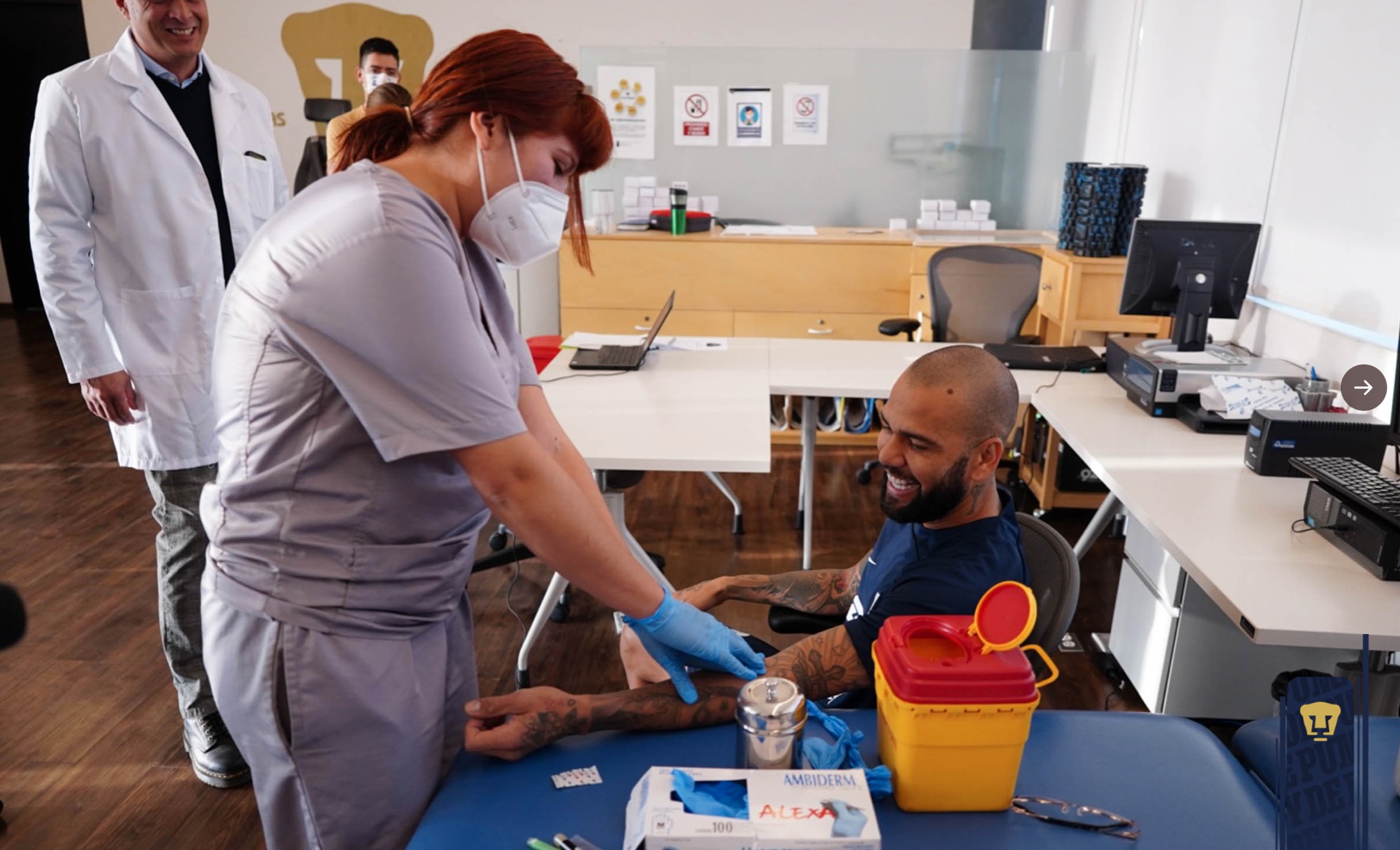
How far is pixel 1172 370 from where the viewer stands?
2523mm

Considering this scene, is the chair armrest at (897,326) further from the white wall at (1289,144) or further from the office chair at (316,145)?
the office chair at (316,145)

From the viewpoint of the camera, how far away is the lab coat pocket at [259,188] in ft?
7.31

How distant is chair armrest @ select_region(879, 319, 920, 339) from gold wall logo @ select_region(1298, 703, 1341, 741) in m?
3.08

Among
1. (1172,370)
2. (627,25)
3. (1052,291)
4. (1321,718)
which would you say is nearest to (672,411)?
(1172,370)

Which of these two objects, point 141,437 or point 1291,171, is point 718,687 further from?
point 1291,171

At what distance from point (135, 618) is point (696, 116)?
344 centimetres

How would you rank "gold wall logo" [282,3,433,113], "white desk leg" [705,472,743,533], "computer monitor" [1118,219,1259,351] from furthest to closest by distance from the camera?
"gold wall logo" [282,3,433,113] → "white desk leg" [705,472,743,533] → "computer monitor" [1118,219,1259,351]

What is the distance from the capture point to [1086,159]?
190 inches

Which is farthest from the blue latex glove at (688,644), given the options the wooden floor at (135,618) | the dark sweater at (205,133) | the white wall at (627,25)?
the white wall at (627,25)

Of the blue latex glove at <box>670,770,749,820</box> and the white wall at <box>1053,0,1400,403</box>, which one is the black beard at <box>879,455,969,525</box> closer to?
the blue latex glove at <box>670,770,749,820</box>

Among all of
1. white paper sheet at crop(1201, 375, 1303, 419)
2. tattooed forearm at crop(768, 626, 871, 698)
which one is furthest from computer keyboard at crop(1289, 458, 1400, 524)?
tattooed forearm at crop(768, 626, 871, 698)

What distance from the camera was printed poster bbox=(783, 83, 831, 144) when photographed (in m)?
4.94

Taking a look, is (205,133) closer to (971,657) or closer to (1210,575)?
(971,657)

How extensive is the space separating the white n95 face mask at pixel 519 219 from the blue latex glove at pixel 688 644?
0.49 metres
